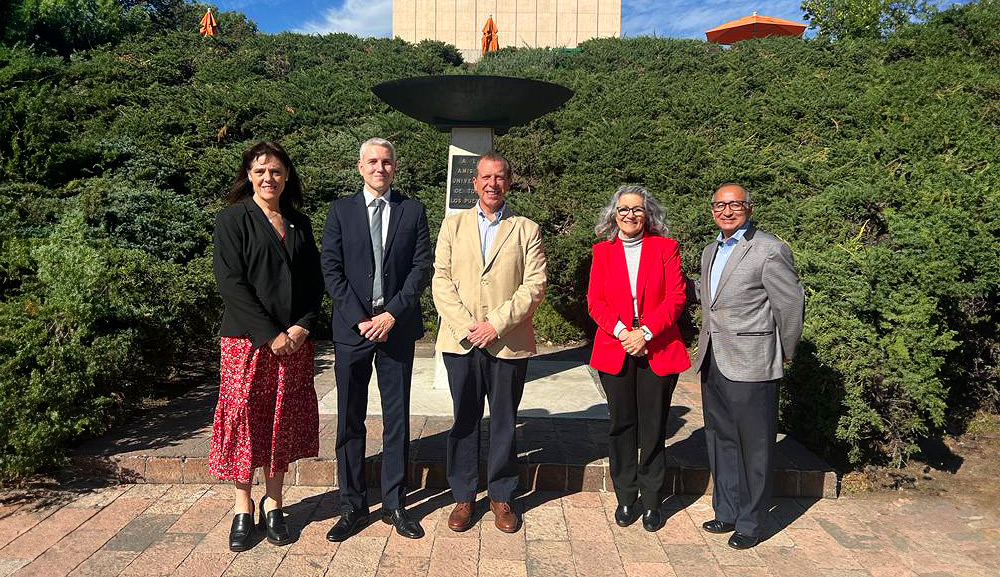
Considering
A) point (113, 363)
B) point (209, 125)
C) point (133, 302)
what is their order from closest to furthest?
point (113, 363) → point (133, 302) → point (209, 125)

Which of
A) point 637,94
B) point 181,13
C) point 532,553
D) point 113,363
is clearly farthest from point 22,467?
point 181,13

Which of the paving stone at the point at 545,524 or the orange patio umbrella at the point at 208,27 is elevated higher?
the orange patio umbrella at the point at 208,27

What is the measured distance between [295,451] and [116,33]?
1683 cm

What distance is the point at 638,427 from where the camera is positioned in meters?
3.10

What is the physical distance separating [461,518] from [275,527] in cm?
88

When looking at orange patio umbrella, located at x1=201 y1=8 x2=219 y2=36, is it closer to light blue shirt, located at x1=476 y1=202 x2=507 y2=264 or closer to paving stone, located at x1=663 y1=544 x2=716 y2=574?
light blue shirt, located at x1=476 y1=202 x2=507 y2=264

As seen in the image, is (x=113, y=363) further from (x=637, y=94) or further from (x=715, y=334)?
(x=637, y=94)

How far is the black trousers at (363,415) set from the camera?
2902 millimetres

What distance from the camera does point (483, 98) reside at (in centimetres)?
432

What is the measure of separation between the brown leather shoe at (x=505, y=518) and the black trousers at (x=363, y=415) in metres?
0.47

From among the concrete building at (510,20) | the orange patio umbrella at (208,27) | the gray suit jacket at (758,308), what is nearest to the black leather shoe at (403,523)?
the gray suit jacket at (758,308)

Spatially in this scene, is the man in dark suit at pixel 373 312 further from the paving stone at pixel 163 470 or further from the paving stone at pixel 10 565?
the paving stone at pixel 10 565

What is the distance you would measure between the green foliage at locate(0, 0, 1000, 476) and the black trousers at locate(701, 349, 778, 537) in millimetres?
796

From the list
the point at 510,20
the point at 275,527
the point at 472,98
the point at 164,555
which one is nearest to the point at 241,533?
the point at 275,527
